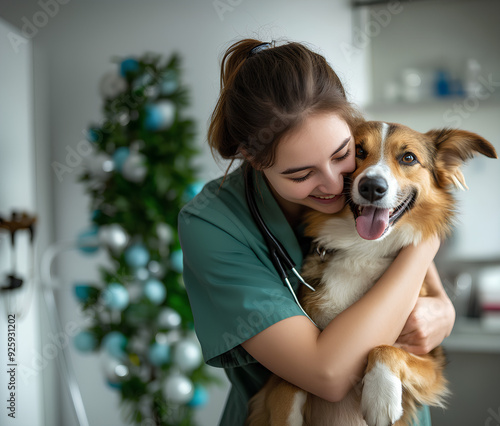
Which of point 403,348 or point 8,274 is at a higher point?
point 403,348

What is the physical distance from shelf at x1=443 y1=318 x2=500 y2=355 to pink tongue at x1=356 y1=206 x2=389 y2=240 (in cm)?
177

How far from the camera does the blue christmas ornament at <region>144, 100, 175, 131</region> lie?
2.38 m

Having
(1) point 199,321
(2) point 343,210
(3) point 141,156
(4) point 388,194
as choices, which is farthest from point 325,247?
(3) point 141,156

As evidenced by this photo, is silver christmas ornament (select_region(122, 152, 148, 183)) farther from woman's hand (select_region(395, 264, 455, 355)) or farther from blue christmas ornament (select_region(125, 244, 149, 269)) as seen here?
woman's hand (select_region(395, 264, 455, 355))

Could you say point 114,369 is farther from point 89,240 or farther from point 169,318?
point 89,240

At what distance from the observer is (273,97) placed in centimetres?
103

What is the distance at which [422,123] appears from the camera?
2.68 meters

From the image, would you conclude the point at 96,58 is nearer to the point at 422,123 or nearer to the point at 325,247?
the point at 422,123

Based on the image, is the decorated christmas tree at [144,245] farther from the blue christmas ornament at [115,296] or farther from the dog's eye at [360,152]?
→ the dog's eye at [360,152]

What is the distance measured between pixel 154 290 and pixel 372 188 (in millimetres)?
1626

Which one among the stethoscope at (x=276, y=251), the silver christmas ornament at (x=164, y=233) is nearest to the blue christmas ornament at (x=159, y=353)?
the silver christmas ornament at (x=164, y=233)

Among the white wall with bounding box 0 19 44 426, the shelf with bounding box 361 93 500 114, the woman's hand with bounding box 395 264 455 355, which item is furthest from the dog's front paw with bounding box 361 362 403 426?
the white wall with bounding box 0 19 44 426

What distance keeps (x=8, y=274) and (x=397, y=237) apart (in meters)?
2.29

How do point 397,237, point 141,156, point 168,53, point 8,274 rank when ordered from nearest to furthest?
point 397,237 → point 141,156 → point 8,274 → point 168,53
